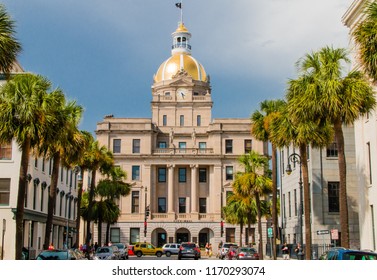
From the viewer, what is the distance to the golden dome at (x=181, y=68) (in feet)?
324

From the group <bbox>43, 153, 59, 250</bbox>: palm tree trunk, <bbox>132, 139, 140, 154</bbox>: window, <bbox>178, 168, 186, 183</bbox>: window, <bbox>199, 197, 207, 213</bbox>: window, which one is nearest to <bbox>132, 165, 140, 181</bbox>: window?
<bbox>132, 139, 140, 154</bbox>: window

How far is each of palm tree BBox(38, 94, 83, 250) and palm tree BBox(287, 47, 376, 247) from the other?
12.2 m

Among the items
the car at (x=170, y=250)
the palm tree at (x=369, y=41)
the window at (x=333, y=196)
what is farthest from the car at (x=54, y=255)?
the car at (x=170, y=250)

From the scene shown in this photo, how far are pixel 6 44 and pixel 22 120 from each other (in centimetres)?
616

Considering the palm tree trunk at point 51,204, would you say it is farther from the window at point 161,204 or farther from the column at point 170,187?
the window at point 161,204

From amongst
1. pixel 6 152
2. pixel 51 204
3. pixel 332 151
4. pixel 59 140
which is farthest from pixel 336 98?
pixel 6 152

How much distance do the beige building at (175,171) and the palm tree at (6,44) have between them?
198 ft

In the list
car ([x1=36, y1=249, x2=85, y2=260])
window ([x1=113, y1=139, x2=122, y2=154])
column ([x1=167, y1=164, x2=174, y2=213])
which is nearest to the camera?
car ([x1=36, y1=249, x2=85, y2=260])

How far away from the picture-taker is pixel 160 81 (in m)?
98.6

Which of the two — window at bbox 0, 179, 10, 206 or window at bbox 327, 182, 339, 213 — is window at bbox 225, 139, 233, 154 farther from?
window at bbox 0, 179, 10, 206

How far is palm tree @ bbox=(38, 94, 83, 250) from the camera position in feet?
95.8

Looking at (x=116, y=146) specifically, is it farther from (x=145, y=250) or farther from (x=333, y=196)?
(x=333, y=196)

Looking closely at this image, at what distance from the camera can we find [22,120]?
27.0 m
